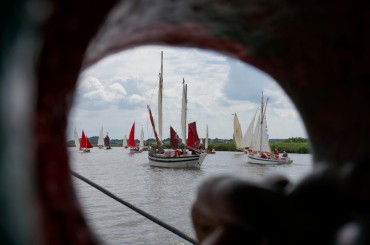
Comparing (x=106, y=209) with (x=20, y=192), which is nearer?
(x=20, y=192)

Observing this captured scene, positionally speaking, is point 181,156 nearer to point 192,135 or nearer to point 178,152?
point 178,152

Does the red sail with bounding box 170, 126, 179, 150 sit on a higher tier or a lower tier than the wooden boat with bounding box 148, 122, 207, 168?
higher

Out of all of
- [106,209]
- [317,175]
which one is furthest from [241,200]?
[106,209]

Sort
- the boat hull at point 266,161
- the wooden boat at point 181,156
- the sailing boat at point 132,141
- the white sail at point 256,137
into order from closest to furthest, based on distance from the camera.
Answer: the wooden boat at point 181,156
the boat hull at point 266,161
the white sail at point 256,137
the sailing boat at point 132,141

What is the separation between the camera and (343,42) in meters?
1.68

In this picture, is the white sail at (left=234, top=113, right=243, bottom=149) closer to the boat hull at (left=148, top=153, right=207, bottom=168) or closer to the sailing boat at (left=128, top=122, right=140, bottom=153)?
the sailing boat at (left=128, top=122, right=140, bottom=153)

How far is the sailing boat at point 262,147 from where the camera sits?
44000 millimetres

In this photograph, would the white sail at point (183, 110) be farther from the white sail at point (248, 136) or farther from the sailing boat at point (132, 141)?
the sailing boat at point (132, 141)

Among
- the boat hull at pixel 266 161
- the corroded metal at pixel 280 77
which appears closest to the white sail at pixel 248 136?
the boat hull at pixel 266 161

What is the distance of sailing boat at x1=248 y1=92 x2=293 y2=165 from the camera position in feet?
144

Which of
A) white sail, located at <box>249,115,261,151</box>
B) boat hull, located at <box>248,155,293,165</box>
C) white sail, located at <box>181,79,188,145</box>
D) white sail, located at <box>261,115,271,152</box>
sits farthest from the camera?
white sail, located at <box>249,115,261,151</box>

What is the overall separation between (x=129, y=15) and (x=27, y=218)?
36.9 inches

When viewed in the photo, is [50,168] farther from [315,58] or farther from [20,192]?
[315,58]

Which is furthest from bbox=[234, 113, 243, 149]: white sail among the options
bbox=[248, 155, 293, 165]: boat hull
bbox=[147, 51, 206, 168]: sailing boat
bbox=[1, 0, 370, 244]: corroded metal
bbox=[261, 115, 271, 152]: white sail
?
bbox=[1, 0, 370, 244]: corroded metal
